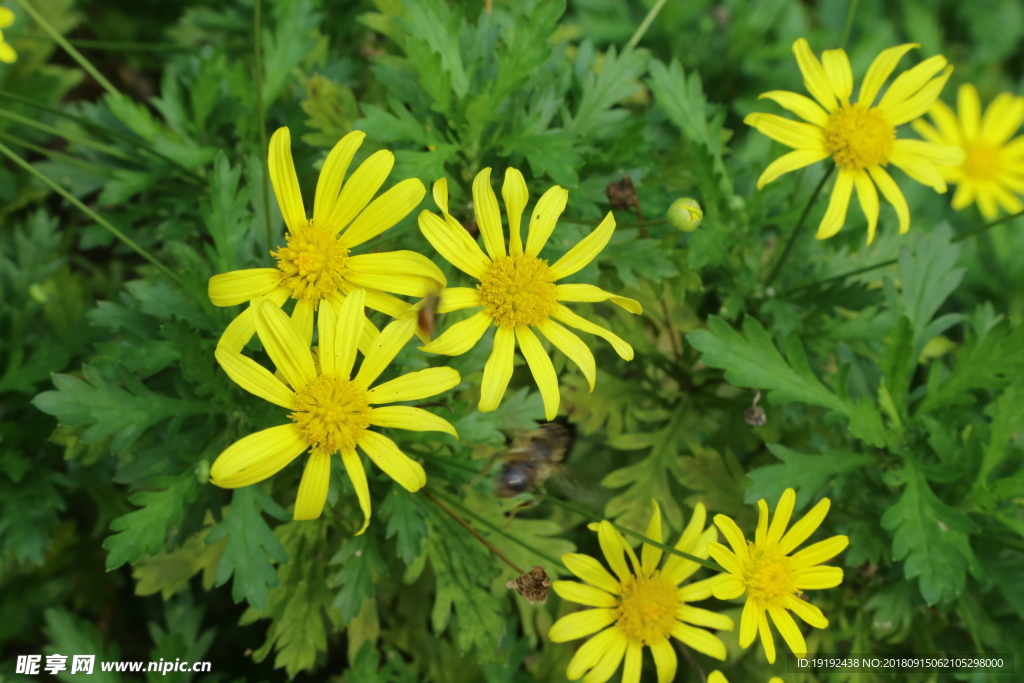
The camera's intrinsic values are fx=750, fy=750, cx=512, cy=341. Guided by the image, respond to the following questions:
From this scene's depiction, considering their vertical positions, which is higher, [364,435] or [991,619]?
[364,435]

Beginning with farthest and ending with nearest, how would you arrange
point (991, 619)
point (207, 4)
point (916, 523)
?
point (207, 4) → point (991, 619) → point (916, 523)

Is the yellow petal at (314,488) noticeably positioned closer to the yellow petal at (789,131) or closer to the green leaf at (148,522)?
the green leaf at (148,522)

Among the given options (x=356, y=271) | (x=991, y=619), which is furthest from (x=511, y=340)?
(x=991, y=619)

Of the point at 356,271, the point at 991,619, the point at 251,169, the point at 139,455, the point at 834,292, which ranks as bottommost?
the point at 991,619

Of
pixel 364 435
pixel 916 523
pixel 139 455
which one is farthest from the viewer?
pixel 916 523

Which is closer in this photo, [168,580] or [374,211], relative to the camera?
[374,211]

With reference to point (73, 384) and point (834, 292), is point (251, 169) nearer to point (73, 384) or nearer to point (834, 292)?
point (73, 384)

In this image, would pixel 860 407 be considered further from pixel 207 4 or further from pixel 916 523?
pixel 207 4

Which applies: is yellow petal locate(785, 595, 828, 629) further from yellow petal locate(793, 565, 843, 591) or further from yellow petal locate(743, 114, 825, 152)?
yellow petal locate(743, 114, 825, 152)
